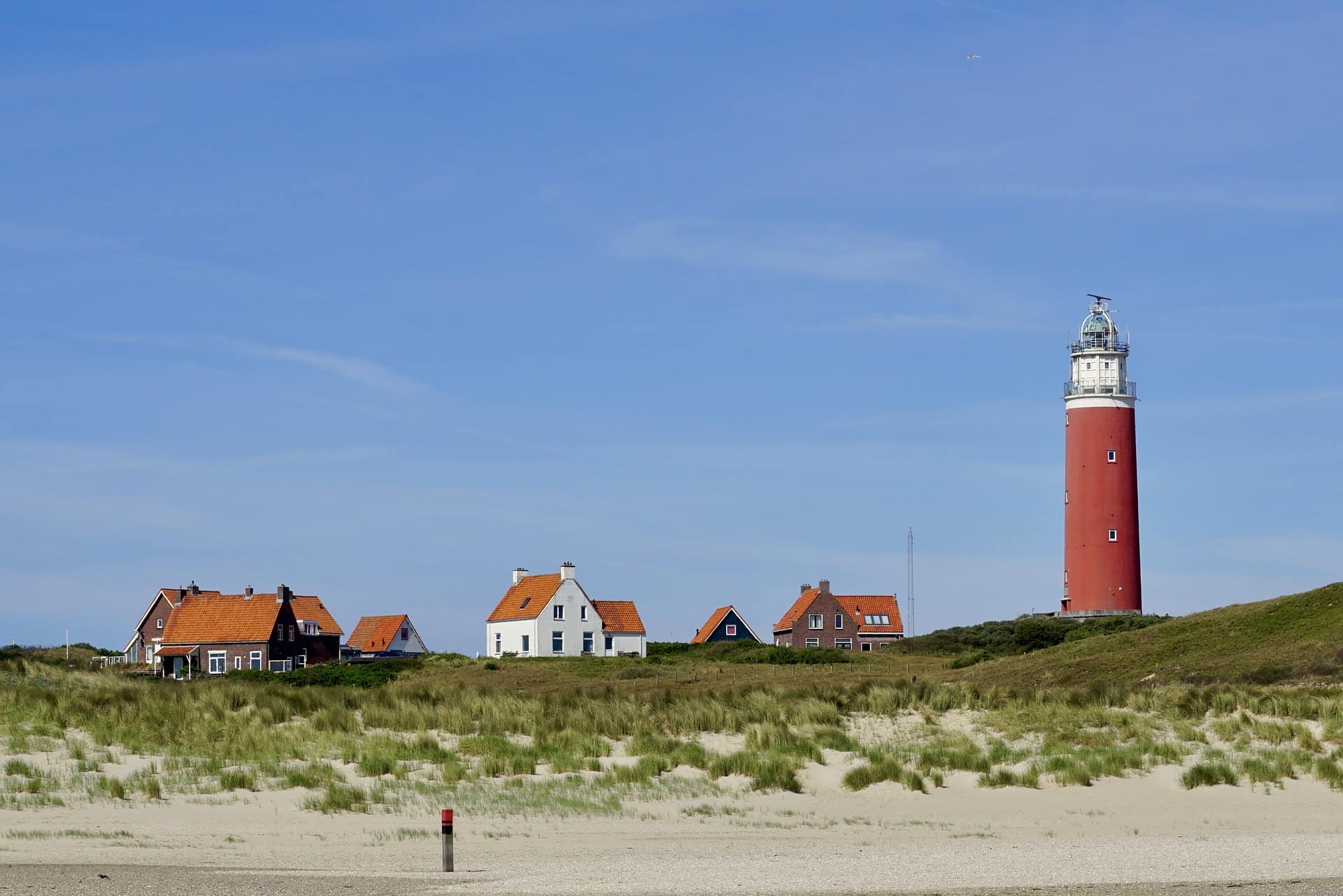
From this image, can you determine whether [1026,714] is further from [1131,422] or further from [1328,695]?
[1131,422]

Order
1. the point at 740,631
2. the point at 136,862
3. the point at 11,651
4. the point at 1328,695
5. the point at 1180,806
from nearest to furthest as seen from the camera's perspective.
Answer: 1. the point at 136,862
2. the point at 1180,806
3. the point at 1328,695
4. the point at 11,651
5. the point at 740,631

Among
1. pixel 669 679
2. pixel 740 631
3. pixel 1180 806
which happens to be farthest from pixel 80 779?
pixel 740 631

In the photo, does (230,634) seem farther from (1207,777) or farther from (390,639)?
(1207,777)

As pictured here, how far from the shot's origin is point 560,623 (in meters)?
81.0

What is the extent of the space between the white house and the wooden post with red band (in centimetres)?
6279

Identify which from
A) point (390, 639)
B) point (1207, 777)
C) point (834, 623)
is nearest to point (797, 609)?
point (834, 623)

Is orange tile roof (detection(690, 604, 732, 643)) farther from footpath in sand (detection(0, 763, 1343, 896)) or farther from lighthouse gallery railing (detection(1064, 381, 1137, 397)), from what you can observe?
footpath in sand (detection(0, 763, 1343, 896))

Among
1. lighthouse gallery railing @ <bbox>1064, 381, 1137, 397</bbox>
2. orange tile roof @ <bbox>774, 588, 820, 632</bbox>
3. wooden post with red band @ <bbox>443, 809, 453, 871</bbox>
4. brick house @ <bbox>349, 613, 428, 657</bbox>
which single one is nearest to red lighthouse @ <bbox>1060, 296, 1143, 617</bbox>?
lighthouse gallery railing @ <bbox>1064, 381, 1137, 397</bbox>

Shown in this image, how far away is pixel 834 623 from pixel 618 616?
15.1 m

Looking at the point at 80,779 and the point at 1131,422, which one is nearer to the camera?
the point at 80,779

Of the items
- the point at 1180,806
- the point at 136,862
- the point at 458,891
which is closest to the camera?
the point at 458,891

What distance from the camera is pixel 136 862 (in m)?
17.0

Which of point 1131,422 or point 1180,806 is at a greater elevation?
point 1131,422

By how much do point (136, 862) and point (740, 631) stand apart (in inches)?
2943
